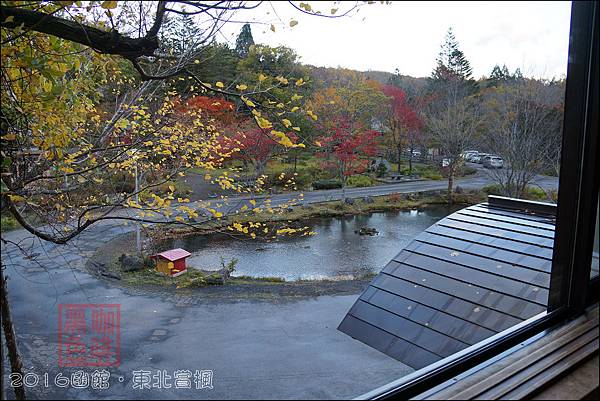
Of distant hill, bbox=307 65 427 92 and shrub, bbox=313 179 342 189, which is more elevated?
distant hill, bbox=307 65 427 92

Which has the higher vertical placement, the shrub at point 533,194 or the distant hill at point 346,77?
the distant hill at point 346,77

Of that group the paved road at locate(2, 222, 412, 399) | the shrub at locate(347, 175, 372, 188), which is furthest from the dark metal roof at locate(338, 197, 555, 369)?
the shrub at locate(347, 175, 372, 188)

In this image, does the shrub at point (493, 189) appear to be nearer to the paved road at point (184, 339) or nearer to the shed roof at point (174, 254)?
the paved road at point (184, 339)

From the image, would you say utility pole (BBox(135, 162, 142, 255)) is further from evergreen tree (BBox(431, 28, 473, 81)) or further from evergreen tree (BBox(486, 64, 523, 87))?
evergreen tree (BBox(431, 28, 473, 81))

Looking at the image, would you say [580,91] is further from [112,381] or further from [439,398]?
[112,381]

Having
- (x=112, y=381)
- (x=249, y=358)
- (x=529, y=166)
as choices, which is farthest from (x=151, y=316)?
(x=529, y=166)

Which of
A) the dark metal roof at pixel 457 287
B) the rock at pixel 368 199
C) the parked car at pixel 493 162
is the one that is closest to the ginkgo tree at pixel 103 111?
the dark metal roof at pixel 457 287

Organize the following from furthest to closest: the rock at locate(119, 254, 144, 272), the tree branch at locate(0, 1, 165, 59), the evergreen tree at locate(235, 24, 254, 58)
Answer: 1. the rock at locate(119, 254, 144, 272)
2. the evergreen tree at locate(235, 24, 254, 58)
3. the tree branch at locate(0, 1, 165, 59)
